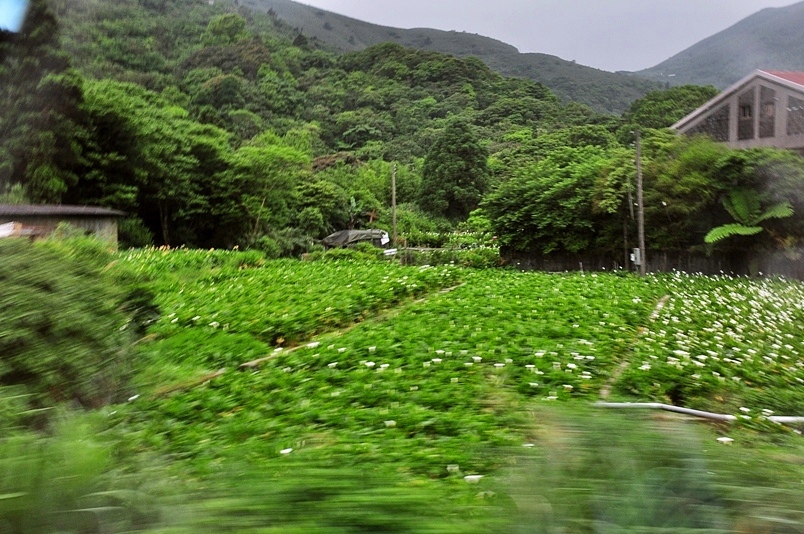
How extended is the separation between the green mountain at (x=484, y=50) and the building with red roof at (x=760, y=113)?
1324 cm

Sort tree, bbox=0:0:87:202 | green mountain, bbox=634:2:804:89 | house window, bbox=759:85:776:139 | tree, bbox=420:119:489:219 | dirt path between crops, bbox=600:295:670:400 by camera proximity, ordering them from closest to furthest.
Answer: dirt path between crops, bbox=600:295:670:400 → green mountain, bbox=634:2:804:89 → house window, bbox=759:85:776:139 → tree, bbox=0:0:87:202 → tree, bbox=420:119:489:219

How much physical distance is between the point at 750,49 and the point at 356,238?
17.5 m

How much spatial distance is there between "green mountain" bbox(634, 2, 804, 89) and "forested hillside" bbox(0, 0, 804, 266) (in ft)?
7.18

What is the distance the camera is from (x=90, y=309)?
3.87 meters

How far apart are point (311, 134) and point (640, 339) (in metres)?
41.1

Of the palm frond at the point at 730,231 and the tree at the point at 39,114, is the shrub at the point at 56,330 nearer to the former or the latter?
the palm frond at the point at 730,231

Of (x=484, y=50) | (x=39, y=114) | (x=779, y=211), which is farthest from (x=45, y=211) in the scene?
(x=484, y=50)

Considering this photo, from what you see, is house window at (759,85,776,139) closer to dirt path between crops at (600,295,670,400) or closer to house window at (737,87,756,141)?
house window at (737,87,756,141)

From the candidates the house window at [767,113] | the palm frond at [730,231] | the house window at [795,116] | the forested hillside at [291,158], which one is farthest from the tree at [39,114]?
the house window at [795,116]

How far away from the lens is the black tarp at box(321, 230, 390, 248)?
86.4ft

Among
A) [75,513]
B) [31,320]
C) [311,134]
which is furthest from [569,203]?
[311,134]

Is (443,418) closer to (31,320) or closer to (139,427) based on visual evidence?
(139,427)

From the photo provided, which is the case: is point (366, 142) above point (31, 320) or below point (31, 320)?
above

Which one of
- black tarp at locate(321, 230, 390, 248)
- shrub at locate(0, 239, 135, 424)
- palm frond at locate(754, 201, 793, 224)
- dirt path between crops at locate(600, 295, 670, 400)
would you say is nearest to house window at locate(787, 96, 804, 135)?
palm frond at locate(754, 201, 793, 224)
